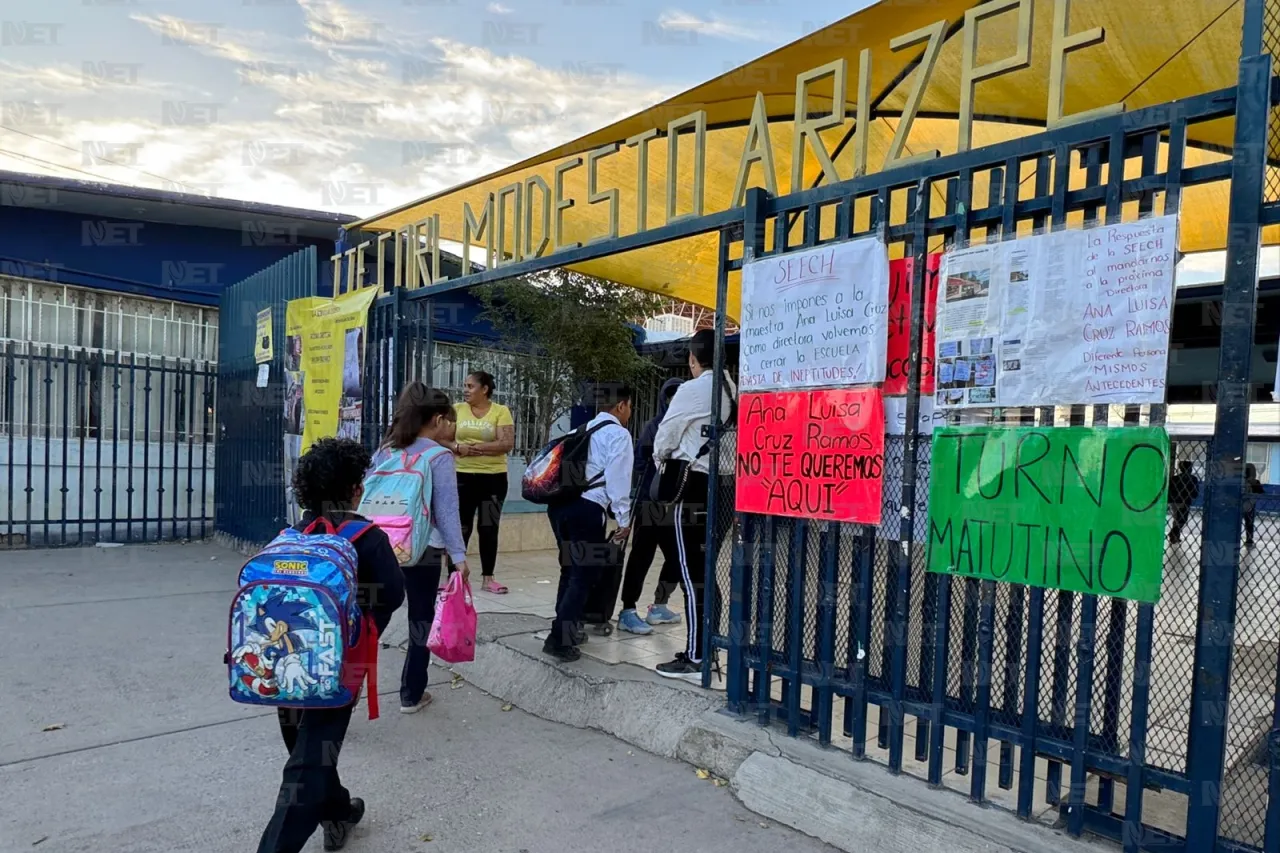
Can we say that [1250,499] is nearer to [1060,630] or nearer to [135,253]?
[1060,630]

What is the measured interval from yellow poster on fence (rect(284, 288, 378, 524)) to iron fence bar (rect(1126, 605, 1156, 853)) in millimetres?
5810

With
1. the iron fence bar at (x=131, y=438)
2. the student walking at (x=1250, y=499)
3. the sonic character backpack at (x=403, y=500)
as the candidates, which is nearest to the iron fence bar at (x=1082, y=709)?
the student walking at (x=1250, y=499)

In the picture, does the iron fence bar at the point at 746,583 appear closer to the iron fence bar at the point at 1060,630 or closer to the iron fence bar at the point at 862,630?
the iron fence bar at the point at 862,630

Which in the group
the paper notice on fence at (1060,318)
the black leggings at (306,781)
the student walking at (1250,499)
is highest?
the paper notice on fence at (1060,318)

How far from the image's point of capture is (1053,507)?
2.80m

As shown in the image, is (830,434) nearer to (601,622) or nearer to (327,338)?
(601,622)

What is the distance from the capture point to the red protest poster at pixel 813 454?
3344mm

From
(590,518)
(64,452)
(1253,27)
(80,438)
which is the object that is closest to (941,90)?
(1253,27)

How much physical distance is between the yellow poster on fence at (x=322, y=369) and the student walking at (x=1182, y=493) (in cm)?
584

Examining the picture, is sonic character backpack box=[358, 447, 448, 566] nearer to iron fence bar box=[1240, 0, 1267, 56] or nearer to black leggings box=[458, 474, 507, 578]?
black leggings box=[458, 474, 507, 578]

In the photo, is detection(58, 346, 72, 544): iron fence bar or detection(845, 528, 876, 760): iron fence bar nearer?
detection(845, 528, 876, 760): iron fence bar

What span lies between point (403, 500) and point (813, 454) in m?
1.92

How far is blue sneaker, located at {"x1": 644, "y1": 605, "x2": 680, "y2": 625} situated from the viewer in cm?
578

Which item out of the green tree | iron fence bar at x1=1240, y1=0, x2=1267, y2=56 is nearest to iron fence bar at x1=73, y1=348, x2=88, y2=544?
the green tree
